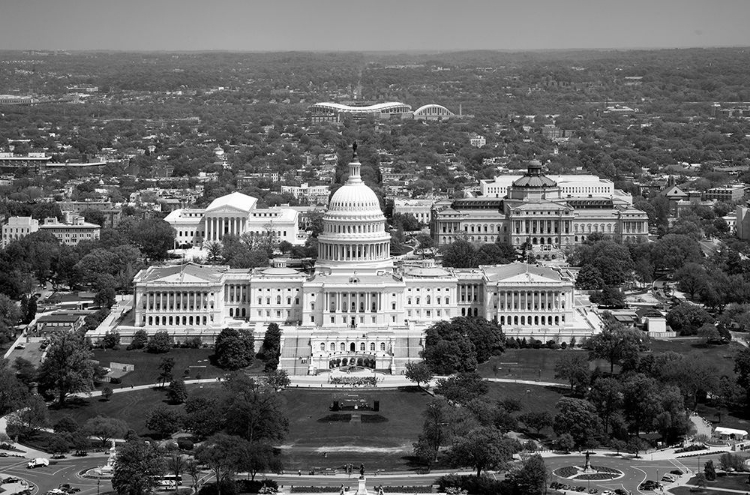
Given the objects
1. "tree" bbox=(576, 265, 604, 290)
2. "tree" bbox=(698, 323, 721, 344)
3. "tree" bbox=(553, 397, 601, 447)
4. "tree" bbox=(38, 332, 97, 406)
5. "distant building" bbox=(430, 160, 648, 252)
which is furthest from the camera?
"distant building" bbox=(430, 160, 648, 252)

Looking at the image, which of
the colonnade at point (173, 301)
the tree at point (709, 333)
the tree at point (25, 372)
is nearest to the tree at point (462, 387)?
the tree at point (709, 333)

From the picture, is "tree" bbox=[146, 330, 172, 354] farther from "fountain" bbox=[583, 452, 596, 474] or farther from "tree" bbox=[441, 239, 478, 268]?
"fountain" bbox=[583, 452, 596, 474]

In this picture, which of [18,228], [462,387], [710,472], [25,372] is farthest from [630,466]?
[18,228]

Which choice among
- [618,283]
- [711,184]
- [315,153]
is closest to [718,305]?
[618,283]

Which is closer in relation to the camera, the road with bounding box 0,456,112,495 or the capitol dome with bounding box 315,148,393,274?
the road with bounding box 0,456,112,495

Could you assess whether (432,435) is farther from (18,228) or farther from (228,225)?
(18,228)

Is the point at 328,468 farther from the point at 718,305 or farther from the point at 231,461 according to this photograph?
the point at 718,305

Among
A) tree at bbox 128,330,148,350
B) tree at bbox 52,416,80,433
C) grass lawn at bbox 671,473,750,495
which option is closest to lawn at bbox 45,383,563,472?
tree at bbox 52,416,80,433
